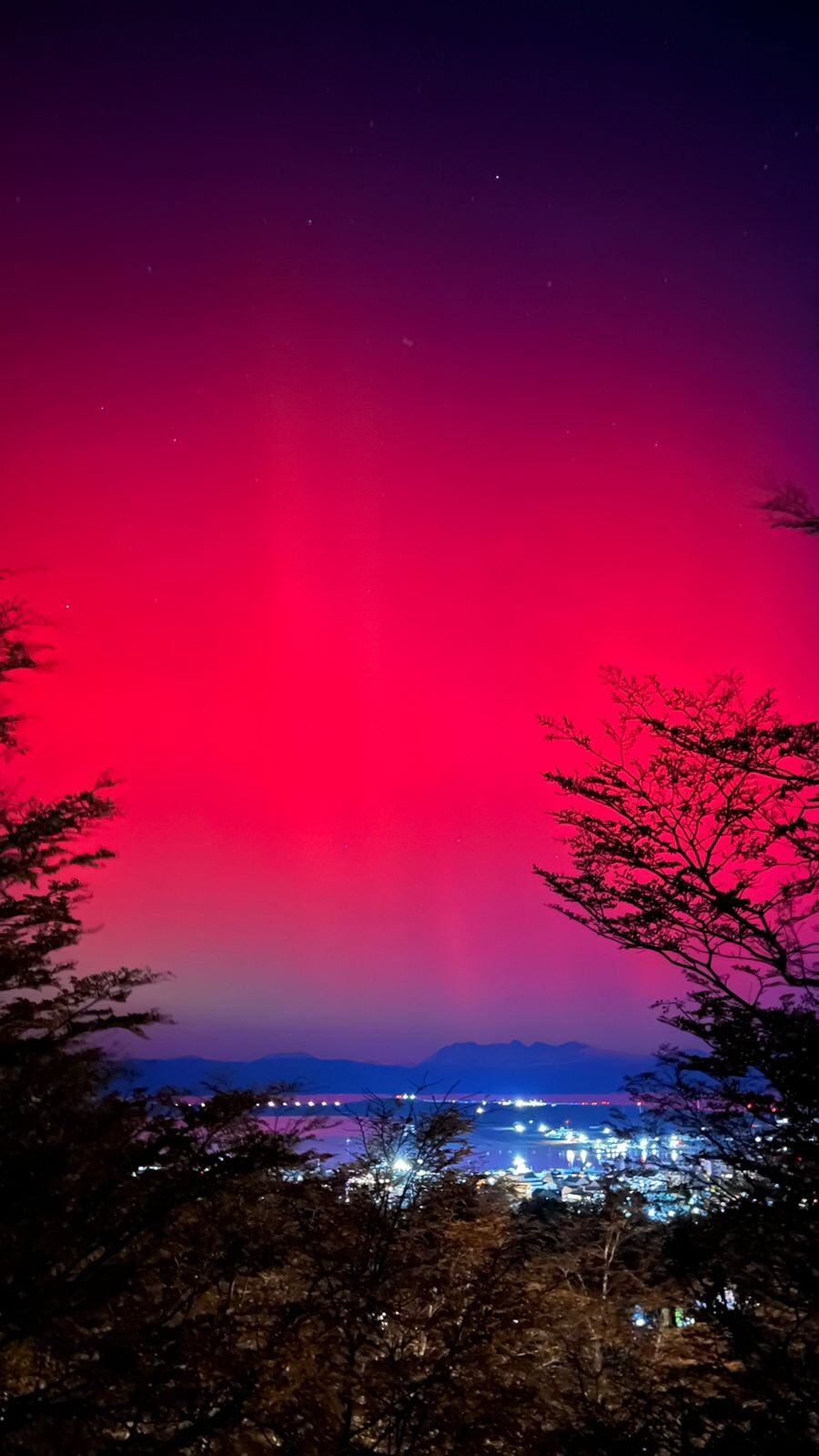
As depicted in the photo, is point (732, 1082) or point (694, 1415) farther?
point (732, 1082)

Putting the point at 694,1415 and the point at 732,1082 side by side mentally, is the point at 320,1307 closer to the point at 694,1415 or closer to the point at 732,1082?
the point at 694,1415

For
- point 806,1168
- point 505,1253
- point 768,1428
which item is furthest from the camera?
point 505,1253

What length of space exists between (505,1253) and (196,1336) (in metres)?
7.97

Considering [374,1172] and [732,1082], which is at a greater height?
[732,1082]

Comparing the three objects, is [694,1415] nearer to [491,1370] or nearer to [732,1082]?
[732,1082]

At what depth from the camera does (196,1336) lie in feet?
22.6

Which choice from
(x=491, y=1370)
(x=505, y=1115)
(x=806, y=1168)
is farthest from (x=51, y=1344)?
(x=505, y=1115)

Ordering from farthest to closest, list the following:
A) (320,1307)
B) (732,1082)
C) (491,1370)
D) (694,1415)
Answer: (491,1370) → (320,1307) → (732,1082) → (694,1415)

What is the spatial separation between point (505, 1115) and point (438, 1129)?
580ft

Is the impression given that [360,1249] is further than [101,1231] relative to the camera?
Yes

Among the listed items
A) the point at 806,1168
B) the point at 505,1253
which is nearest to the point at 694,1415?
the point at 806,1168

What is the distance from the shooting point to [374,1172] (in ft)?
47.0

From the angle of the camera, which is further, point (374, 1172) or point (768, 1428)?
point (374, 1172)

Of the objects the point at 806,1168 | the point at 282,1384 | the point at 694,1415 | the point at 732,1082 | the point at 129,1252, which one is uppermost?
the point at 732,1082
